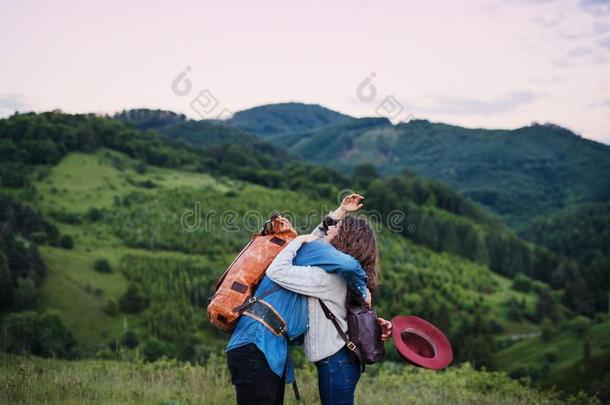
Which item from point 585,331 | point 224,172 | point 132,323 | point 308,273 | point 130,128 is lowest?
point 132,323

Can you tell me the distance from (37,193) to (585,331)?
232ft

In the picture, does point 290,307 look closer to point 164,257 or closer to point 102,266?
point 102,266

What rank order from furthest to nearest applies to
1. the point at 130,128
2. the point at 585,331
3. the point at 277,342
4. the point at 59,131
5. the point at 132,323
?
1. the point at 130,128
2. the point at 59,131
3. the point at 585,331
4. the point at 132,323
5. the point at 277,342

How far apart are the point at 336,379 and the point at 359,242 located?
89 cm

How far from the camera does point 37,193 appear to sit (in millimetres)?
81125

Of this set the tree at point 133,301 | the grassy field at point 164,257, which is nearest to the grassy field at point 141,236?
the grassy field at point 164,257

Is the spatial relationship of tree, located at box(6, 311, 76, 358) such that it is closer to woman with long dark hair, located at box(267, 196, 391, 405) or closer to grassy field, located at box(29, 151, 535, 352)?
grassy field, located at box(29, 151, 535, 352)

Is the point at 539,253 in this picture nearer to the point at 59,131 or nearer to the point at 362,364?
the point at 59,131

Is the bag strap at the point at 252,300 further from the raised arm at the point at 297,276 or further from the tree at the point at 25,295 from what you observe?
the tree at the point at 25,295

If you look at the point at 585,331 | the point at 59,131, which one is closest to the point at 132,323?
the point at 585,331

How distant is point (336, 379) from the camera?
3760 mm

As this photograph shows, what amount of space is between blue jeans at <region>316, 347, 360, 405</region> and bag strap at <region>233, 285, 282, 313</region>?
559mm

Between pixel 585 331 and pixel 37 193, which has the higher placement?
pixel 37 193

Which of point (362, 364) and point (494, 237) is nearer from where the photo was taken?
point (362, 364)
